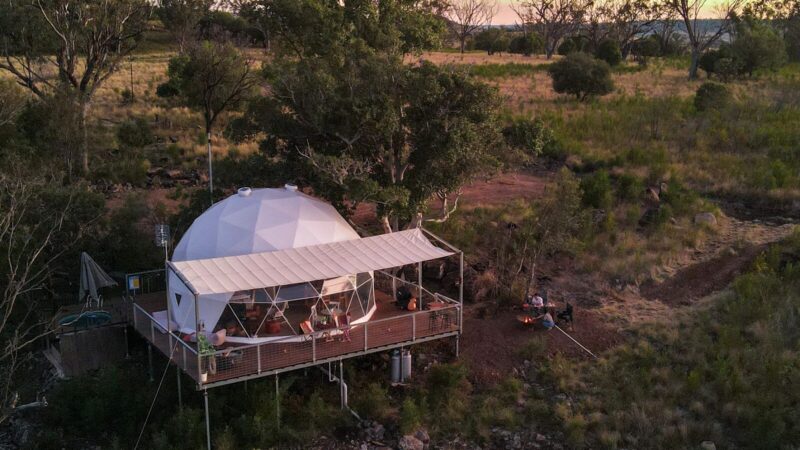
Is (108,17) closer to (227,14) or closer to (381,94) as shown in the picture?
(381,94)

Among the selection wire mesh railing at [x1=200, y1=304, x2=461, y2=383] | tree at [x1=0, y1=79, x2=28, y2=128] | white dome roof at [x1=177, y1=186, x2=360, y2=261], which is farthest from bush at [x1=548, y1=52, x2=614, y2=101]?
wire mesh railing at [x1=200, y1=304, x2=461, y2=383]

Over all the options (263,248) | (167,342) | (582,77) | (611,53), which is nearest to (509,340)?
(263,248)

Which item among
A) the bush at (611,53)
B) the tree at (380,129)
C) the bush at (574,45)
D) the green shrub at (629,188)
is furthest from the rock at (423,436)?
the bush at (574,45)

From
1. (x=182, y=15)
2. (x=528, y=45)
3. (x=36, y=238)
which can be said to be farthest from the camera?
(x=528, y=45)

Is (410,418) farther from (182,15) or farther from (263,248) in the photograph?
(182,15)

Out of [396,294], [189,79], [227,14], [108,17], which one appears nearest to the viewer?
[396,294]

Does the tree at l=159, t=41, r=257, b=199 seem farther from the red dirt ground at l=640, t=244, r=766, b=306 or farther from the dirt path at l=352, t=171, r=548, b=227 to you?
the red dirt ground at l=640, t=244, r=766, b=306

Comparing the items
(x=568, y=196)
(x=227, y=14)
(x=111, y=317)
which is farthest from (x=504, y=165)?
(x=227, y=14)
